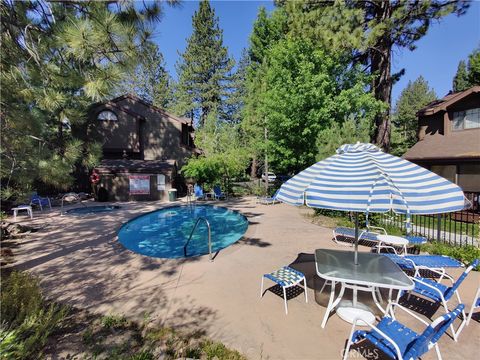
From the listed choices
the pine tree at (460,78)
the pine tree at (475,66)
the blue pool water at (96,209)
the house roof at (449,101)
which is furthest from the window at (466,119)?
the pine tree at (460,78)

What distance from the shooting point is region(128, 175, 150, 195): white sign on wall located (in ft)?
67.8

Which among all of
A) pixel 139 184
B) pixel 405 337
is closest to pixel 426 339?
pixel 405 337

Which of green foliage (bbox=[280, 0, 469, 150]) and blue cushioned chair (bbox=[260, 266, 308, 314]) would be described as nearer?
blue cushioned chair (bbox=[260, 266, 308, 314])

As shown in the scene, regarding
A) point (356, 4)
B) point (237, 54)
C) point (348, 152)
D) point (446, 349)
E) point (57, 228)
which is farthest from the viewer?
point (237, 54)

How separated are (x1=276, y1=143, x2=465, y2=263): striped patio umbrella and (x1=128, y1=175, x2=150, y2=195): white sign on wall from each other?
18300 mm

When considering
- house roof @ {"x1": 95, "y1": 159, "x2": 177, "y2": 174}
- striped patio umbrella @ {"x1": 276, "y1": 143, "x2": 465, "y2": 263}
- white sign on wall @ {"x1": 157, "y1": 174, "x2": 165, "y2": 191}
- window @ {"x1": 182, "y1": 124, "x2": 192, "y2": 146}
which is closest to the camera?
striped patio umbrella @ {"x1": 276, "y1": 143, "x2": 465, "y2": 263}

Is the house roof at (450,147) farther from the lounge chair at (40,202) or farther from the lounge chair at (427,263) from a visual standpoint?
the lounge chair at (40,202)

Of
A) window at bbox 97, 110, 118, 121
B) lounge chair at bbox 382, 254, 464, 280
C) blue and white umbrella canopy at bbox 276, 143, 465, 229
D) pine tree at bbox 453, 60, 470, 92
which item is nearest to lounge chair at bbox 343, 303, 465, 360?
blue and white umbrella canopy at bbox 276, 143, 465, 229

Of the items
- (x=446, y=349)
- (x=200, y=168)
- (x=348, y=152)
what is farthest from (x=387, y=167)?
(x=200, y=168)

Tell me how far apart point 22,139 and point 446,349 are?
8.40m

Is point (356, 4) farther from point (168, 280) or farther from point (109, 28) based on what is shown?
point (168, 280)

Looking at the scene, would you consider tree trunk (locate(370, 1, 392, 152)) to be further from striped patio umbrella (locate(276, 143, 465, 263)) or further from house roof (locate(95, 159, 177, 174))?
house roof (locate(95, 159, 177, 174))

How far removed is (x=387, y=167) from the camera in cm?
432

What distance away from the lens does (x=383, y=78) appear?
15195 millimetres
